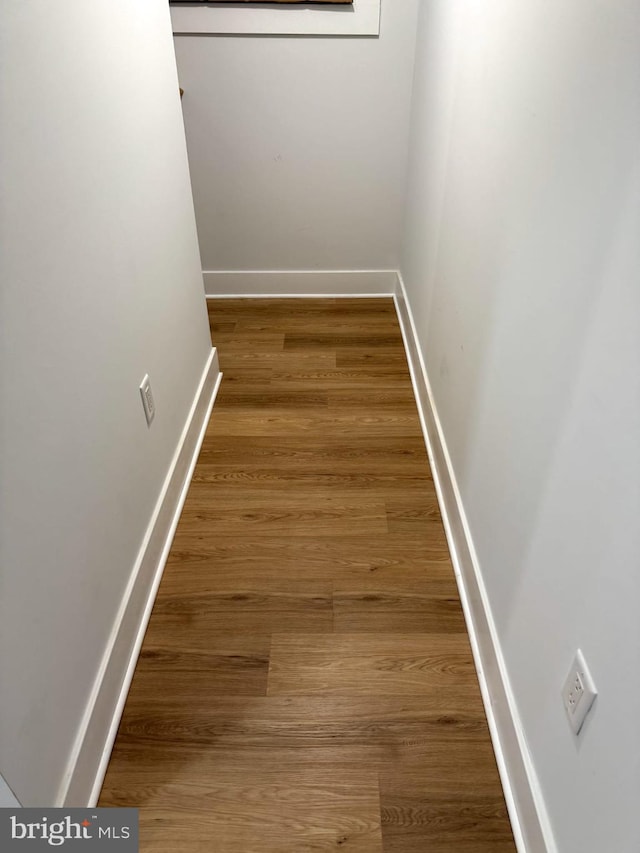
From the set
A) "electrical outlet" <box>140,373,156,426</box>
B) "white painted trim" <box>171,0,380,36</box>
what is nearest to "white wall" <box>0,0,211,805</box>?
→ "electrical outlet" <box>140,373,156,426</box>

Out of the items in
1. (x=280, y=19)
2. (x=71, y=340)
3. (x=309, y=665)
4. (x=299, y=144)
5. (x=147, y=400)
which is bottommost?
(x=309, y=665)

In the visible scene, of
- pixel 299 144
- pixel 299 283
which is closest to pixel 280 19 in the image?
pixel 299 144

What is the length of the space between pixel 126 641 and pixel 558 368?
115 cm

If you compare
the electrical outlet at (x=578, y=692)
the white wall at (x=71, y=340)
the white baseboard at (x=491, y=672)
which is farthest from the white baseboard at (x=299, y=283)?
the electrical outlet at (x=578, y=692)

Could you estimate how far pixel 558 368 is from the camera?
100 centimetres

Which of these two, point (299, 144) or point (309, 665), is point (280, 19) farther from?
point (309, 665)

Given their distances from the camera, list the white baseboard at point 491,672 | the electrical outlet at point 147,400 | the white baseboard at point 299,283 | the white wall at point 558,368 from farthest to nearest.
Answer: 1. the white baseboard at point 299,283
2. the electrical outlet at point 147,400
3. the white baseboard at point 491,672
4. the white wall at point 558,368

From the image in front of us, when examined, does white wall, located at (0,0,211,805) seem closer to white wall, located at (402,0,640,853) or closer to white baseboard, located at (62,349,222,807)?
white baseboard, located at (62,349,222,807)

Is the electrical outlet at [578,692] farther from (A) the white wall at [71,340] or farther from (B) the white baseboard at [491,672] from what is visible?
(A) the white wall at [71,340]

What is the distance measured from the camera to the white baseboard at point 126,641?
1.18 meters

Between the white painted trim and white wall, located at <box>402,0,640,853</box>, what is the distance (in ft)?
3.03

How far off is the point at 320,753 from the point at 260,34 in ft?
8.45

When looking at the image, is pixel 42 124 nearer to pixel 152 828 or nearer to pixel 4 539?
pixel 4 539

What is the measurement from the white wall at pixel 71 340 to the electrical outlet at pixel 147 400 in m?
0.03
